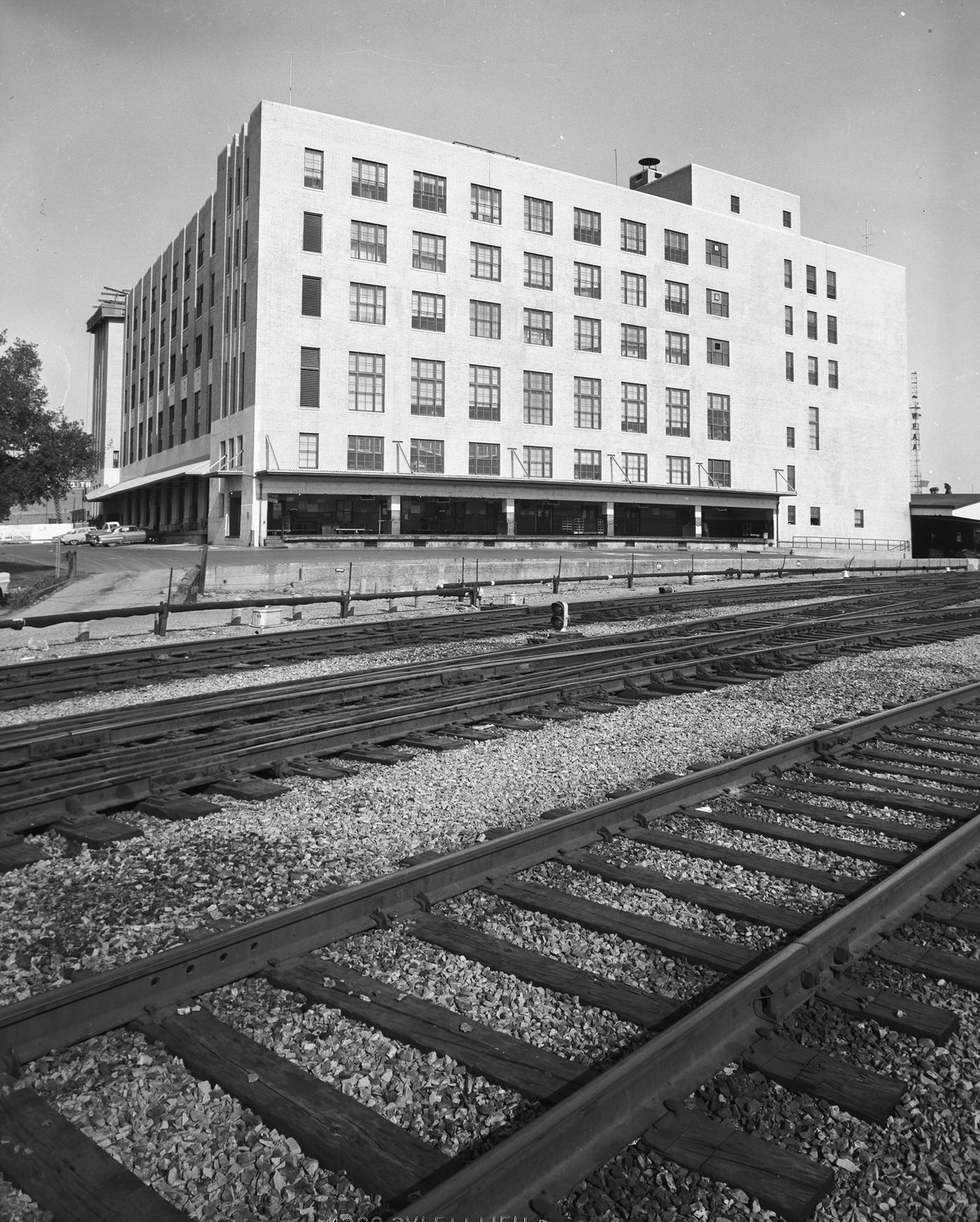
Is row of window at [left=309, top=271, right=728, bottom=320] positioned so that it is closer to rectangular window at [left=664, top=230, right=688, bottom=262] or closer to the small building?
rectangular window at [left=664, top=230, right=688, bottom=262]

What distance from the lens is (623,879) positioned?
4.80 meters

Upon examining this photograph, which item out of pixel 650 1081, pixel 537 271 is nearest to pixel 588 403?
pixel 537 271

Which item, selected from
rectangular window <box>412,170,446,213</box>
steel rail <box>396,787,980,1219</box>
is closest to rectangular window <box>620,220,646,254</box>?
rectangular window <box>412,170,446,213</box>

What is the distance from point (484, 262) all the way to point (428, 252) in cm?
411

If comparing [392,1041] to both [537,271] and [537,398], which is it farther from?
[537,271]

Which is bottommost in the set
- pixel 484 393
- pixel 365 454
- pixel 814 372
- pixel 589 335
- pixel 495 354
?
pixel 365 454

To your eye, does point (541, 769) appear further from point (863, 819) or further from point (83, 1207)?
point (83, 1207)

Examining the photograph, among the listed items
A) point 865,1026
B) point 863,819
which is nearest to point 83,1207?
point 865,1026

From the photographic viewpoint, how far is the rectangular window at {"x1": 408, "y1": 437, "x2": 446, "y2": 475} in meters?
58.1

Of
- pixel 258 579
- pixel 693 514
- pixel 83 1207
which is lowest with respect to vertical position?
pixel 83 1207

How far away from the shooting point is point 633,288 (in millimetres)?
67438

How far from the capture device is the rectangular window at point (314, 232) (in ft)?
184

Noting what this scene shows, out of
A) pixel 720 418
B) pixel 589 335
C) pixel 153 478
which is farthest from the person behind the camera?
pixel 720 418

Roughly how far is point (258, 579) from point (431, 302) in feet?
127
